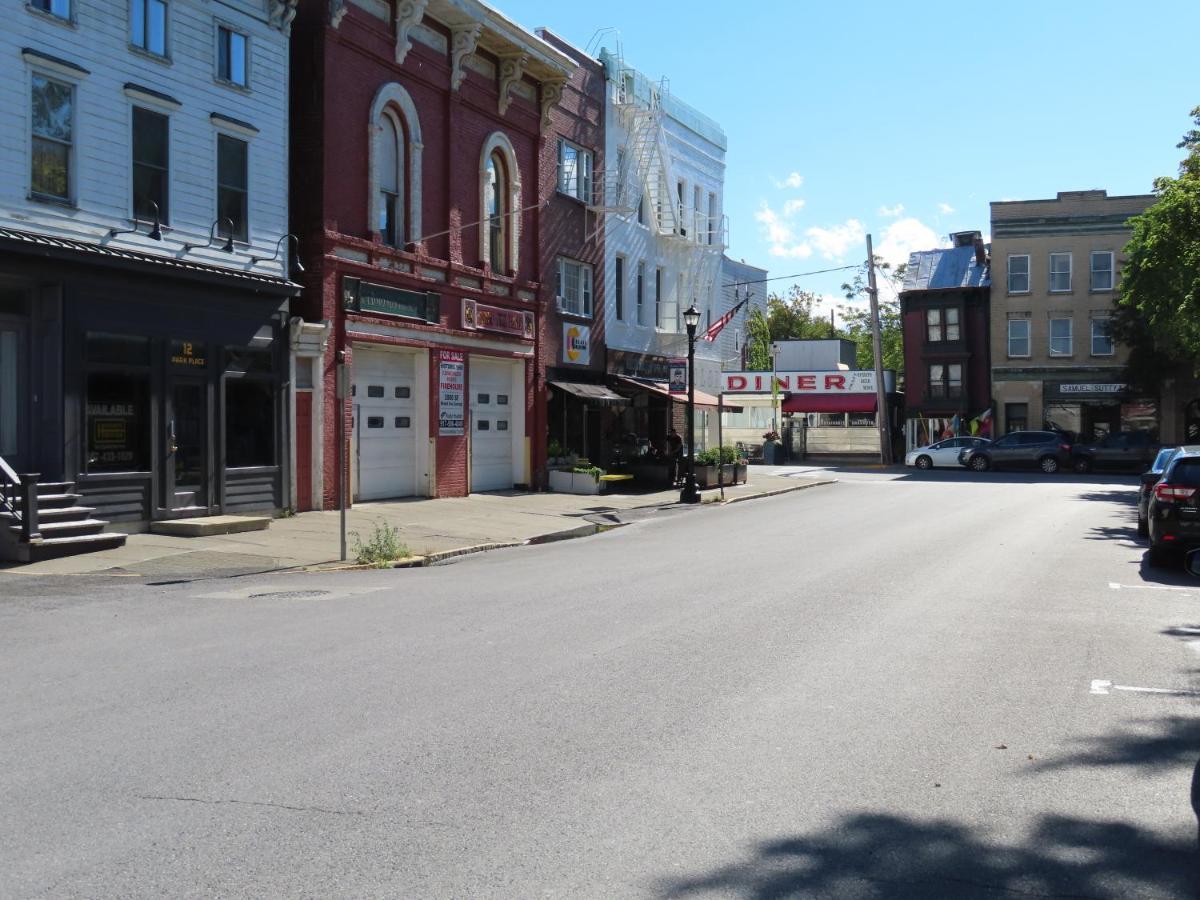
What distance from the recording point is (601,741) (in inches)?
244

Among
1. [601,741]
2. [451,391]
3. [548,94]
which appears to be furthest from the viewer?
[548,94]

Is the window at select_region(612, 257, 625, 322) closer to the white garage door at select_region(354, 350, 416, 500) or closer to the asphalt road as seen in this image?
the white garage door at select_region(354, 350, 416, 500)

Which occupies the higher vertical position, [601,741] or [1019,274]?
[1019,274]

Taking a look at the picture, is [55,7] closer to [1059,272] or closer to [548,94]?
[548,94]

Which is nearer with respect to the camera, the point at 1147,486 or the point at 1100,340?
the point at 1147,486

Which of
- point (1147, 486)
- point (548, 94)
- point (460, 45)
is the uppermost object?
point (548, 94)

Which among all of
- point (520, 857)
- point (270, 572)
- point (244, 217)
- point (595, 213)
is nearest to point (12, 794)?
point (520, 857)

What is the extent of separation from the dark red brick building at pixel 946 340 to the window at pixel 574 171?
28.5 m

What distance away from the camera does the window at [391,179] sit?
23344 millimetres

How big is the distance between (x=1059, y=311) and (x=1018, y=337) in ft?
6.97

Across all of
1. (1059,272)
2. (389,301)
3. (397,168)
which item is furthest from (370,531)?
(1059,272)

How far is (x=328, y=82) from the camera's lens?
70.5ft

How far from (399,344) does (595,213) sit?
10.5 meters

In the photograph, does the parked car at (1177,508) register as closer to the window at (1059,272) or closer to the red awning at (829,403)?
the window at (1059,272)
